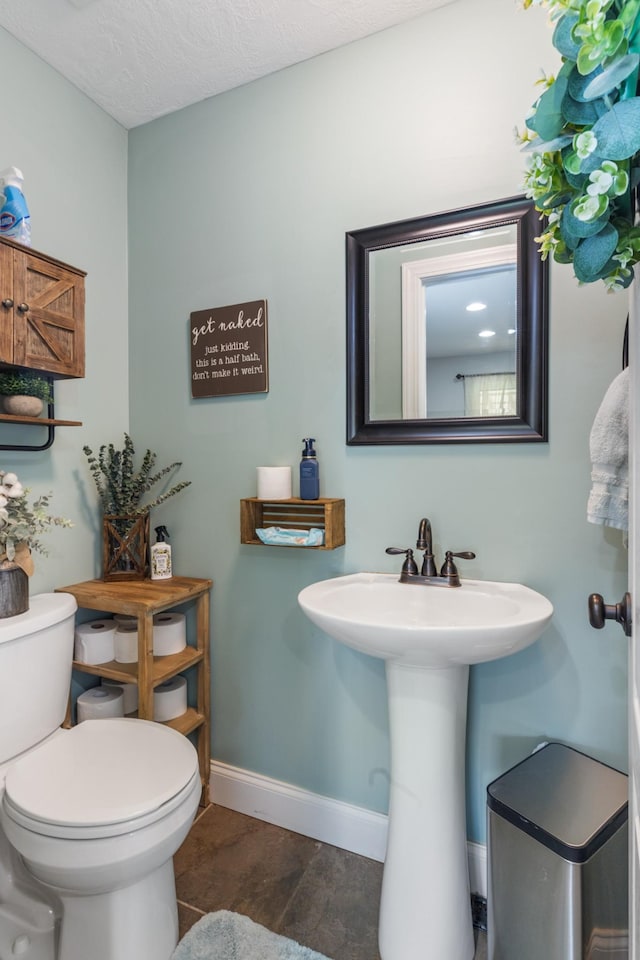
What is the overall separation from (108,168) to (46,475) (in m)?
1.20

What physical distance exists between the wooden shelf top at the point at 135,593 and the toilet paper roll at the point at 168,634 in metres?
0.10

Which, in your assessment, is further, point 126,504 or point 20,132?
point 126,504

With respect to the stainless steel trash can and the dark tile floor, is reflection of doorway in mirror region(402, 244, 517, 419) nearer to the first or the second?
the stainless steel trash can

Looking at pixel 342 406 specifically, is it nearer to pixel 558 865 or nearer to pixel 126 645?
pixel 126 645

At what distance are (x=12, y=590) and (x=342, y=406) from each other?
3.59ft

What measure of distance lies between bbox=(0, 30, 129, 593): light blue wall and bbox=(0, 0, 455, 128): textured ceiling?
0.10 meters

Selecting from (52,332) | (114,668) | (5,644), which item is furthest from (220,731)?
(52,332)

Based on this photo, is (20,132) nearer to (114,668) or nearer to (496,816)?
(114,668)

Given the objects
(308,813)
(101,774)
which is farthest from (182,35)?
(308,813)

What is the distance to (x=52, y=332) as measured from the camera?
1458mm

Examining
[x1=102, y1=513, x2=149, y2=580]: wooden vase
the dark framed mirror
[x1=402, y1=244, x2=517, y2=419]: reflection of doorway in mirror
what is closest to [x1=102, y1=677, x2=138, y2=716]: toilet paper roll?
[x1=102, y1=513, x2=149, y2=580]: wooden vase

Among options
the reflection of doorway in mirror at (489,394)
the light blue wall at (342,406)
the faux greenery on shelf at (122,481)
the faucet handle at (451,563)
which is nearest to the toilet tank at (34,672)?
the faux greenery on shelf at (122,481)

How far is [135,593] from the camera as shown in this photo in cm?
164

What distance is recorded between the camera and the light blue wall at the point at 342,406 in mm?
1321
